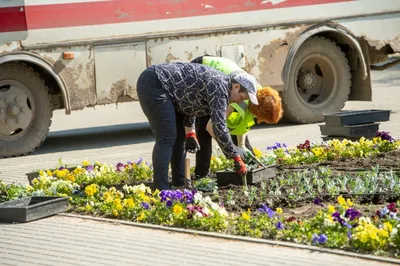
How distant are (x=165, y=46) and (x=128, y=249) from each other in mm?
7731

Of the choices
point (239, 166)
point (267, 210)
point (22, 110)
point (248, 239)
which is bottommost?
point (248, 239)

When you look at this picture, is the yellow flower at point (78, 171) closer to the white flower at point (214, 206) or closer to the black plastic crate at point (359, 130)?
the white flower at point (214, 206)

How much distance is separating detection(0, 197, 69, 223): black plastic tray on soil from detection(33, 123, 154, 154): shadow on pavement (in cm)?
569

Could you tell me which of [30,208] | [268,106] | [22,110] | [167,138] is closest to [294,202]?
[268,106]

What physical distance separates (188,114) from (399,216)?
2610mm

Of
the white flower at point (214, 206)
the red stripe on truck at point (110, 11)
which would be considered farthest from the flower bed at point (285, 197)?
the red stripe on truck at point (110, 11)

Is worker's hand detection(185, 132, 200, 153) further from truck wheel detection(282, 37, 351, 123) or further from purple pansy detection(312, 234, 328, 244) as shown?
truck wheel detection(282, 37, 351, 123)

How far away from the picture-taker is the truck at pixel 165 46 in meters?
14.5

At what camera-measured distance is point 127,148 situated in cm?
1496

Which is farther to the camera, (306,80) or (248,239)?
(306,80)

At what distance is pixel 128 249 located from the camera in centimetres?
777

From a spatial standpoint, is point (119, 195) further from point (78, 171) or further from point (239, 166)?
point (78, 171)

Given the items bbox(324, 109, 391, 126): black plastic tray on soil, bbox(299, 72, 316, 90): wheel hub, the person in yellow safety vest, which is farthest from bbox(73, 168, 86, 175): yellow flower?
bbox(299, 72, 316, 90): wheel hub

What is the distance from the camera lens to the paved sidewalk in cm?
728
